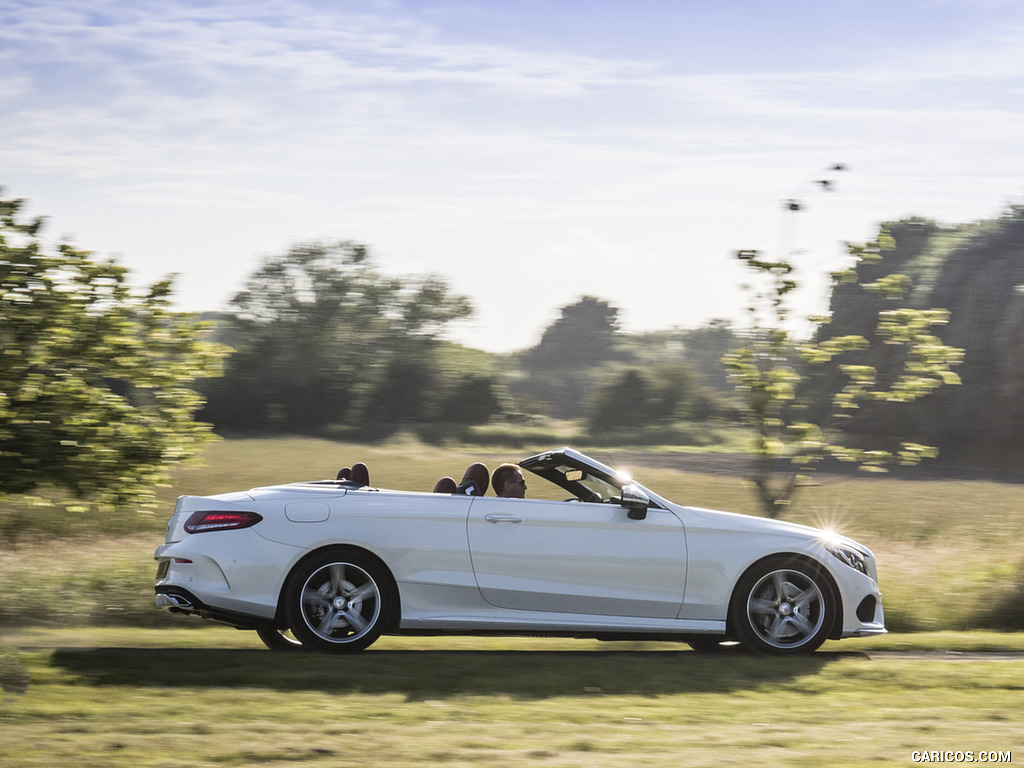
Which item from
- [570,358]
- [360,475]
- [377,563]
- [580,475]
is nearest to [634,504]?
[580,475]

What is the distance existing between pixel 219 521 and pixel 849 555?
4.16 m

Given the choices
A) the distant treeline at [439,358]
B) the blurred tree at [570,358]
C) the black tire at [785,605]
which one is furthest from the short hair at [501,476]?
the blurred tree at [570,358]

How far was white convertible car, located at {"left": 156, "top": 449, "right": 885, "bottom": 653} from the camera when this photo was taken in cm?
735

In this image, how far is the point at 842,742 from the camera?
5.46 meters

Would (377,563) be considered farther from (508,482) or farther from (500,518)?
(508,482)

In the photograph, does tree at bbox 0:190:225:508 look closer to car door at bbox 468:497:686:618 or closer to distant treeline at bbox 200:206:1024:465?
car door at bbox 468:497:686:618

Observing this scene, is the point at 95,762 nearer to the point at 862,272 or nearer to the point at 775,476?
the point at 775,476

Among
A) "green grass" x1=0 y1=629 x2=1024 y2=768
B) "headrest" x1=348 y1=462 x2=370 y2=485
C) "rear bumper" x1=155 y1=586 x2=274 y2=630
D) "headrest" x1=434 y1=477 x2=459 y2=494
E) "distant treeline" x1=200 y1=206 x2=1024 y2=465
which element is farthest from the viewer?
"distant treeline" x1=200 y1=206 x2=1024 y2=465

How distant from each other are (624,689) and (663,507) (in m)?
1.53

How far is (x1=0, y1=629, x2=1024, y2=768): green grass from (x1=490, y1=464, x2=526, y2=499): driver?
1.06m

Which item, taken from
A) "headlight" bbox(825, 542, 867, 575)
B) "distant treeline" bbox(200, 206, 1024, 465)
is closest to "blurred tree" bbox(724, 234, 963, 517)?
"headlight" bbox(825, 542, 867, 575)

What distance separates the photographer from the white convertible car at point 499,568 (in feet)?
24.1

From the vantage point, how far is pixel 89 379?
39.3 feet

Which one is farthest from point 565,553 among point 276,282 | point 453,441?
point 276,282
